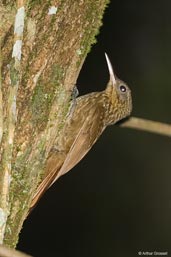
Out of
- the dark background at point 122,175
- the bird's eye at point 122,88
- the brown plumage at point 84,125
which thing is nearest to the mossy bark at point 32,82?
the brown plumage at point 84,125

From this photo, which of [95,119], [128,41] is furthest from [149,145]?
[95,119]

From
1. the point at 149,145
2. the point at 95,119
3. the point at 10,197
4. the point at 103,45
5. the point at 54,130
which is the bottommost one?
the point at 10,197

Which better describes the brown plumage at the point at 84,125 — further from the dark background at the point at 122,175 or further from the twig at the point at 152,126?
the dark background at the point at 122,175

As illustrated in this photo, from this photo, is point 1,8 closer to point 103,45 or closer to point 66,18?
point 66,18

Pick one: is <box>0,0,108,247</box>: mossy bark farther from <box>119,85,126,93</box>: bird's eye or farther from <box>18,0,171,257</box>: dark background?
<box>18,0,171,257</box>: dark background

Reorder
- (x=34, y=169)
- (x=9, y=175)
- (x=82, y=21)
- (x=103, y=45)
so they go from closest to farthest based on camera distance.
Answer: (x=9, y=175)
(x=34, y=169)
(x=82, y=21)
(x=103, y=45)

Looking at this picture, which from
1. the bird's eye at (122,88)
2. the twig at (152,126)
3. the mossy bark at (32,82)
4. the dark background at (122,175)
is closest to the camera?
the mossy bark at (32,82)

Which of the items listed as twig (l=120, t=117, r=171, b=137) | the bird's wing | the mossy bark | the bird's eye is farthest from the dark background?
the mossy bark
